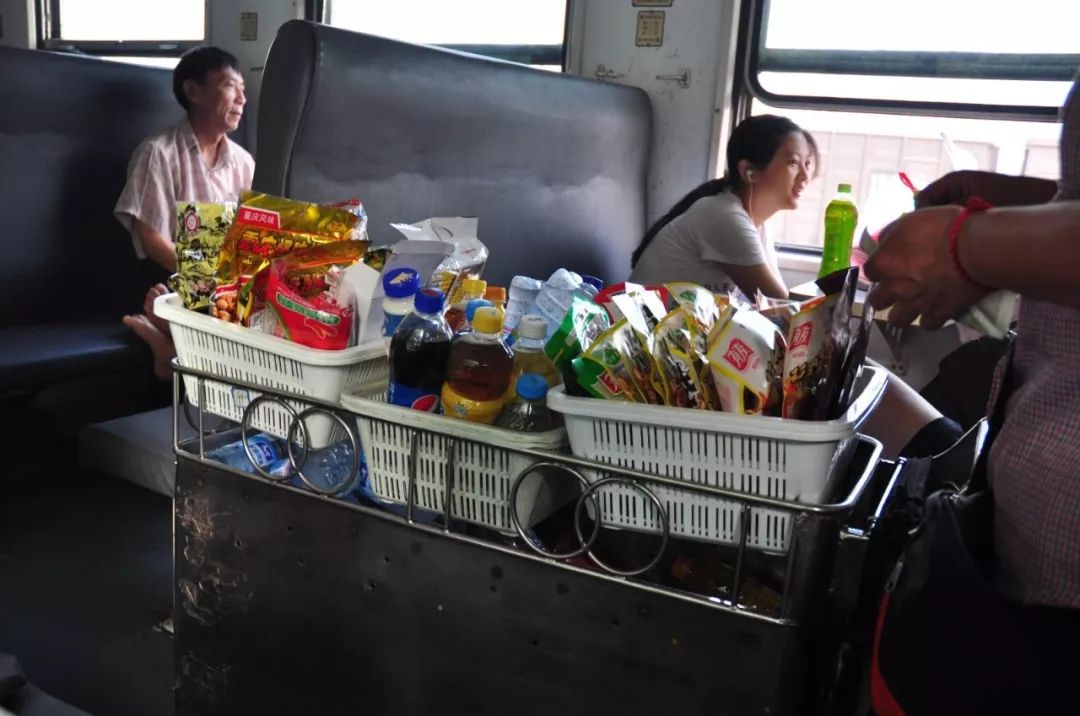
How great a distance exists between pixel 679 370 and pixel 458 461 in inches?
8.6

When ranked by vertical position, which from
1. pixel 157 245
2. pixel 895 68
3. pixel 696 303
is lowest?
pixel 157 245

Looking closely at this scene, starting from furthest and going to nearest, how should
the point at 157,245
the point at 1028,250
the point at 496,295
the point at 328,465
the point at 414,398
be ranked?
the point at 157,245, the point at 496,295, the point at 328,465, the point at 414,398, the point at 1028,250

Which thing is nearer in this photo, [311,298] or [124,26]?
[311,298]

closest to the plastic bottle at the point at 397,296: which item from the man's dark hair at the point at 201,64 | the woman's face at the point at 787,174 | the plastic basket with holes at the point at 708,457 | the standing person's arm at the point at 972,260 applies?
the plastic basket with holes at the point at 708,457

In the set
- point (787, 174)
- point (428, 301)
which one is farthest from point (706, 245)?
point (428, 301)

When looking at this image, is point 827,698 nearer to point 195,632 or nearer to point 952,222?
point 952,222

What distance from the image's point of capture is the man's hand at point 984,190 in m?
0.88

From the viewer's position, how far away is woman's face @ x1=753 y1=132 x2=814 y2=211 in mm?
Answer: 2701

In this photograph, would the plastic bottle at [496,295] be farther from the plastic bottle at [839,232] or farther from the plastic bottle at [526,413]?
the plastic bottle at [839,232]

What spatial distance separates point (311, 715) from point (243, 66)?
361 centimetres

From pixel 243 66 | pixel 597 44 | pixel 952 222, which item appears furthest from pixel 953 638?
pixel 243 66

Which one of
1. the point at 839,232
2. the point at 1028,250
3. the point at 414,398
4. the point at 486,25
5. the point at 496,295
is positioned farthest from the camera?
the point at 486,25

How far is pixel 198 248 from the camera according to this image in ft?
3.50

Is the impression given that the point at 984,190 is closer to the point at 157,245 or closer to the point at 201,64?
the point at 157,245
